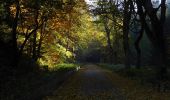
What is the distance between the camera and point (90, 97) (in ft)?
55.2

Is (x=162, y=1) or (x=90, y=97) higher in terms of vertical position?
(x=162, y=1)

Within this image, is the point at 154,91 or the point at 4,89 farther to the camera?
the point at 154,91

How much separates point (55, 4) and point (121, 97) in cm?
1255

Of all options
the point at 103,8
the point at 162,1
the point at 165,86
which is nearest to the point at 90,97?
the point at 165,86

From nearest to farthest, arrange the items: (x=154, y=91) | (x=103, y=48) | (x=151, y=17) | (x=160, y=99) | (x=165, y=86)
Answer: (x=160, y=99) → (x=154, y=91) → (x=165, y=86) → (x=151, y=17) → (x=103, y=48)

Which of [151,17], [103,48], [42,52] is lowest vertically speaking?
[103,48]

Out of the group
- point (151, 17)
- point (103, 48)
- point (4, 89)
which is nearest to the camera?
point (4, 89)

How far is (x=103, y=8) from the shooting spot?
39.8 meters

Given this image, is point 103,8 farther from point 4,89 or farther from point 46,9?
point 4,89

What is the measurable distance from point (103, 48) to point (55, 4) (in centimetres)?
7843

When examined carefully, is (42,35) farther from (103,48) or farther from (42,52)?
(103,48)

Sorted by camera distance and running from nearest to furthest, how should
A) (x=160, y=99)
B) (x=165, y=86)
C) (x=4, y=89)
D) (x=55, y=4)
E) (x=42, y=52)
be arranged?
1. (x=160, y=99)
2. (x=4, y=89)
3. (x=165, y=86)
4. (x=55, y=4)
5. (x=42, y=52)

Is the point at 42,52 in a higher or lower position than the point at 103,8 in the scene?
lower

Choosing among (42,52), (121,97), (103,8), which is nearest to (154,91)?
(121,97)
